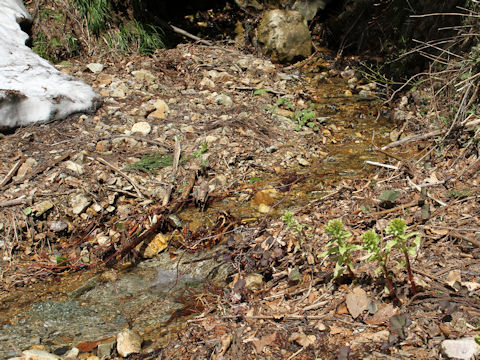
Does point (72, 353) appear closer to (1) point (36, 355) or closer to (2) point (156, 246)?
(1) point (36, 355)

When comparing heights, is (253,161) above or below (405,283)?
below

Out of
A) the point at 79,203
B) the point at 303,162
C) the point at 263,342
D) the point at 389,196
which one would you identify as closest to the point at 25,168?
the point at 79,203

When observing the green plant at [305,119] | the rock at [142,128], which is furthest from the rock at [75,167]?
the green plant at [305,119]

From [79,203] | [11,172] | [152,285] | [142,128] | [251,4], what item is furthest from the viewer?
[251,4]

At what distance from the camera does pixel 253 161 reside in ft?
12.9

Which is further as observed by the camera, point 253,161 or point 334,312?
point 253,161

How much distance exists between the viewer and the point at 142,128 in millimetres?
4188

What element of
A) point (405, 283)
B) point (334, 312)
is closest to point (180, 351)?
point (334, 312)

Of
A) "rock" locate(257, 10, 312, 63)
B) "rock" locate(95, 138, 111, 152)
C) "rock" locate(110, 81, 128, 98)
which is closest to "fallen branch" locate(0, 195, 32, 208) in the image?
"rock" locate(95, 138, 111, 152)

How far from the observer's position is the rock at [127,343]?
2.24 m

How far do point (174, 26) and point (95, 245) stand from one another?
449cm

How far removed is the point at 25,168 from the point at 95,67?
197cm

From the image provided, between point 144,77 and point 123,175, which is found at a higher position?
point 144,77

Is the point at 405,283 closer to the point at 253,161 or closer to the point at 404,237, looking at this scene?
the point at 404,237
